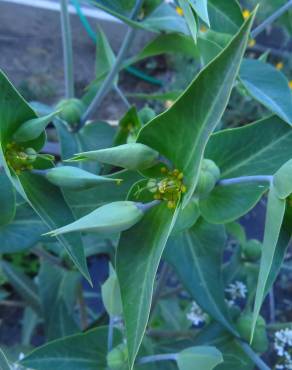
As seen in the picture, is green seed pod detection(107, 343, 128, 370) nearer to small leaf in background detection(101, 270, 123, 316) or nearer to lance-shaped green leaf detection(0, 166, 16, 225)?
small leaf in background detection(101, 270, 123, 316)

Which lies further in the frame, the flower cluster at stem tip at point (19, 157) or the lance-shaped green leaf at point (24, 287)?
the lance-shaped green leaf at point (24, 287)

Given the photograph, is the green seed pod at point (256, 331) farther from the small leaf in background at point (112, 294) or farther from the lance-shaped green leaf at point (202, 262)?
the small leaf in background at point (112, 294)

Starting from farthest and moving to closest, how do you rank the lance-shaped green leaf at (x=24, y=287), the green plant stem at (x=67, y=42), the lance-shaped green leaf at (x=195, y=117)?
1. the lance-shaped green leaf at (x=24, y=287)
2. the green plant stem at (x=67, y=42)
3. the lance-shaped green leaf at (x=195, y=117)

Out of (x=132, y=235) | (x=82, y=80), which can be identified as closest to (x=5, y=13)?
(x=82, y=80)

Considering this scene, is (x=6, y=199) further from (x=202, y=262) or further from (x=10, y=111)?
(x=202, y=262)

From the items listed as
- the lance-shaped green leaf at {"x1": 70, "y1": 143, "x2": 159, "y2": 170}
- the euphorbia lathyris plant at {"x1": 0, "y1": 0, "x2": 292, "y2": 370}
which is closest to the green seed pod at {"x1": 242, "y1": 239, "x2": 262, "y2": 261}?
the euphorbia lathyris plant at {"x1": 0, "y1": 0, "x2": 292, "y2": 370}

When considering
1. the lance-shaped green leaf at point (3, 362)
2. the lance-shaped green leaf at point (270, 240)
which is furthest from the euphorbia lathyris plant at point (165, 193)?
the lance-shaped green leaf at point (3, 362)
